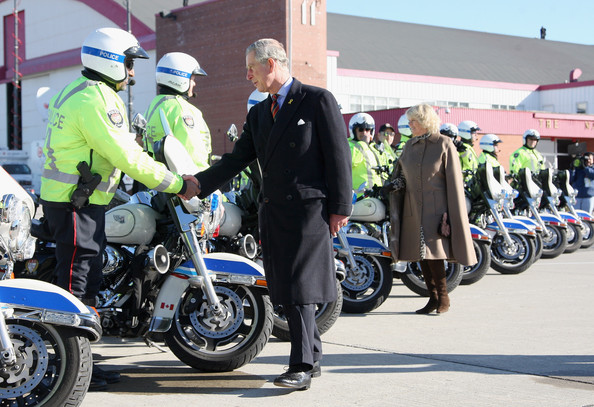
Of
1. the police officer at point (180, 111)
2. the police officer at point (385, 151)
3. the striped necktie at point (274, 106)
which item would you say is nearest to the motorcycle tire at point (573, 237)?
the police officer at point (385, 151)

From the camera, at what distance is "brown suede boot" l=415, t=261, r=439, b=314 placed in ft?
24.9

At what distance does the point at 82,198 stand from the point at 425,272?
3.74m

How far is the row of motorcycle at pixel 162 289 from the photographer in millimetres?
4023

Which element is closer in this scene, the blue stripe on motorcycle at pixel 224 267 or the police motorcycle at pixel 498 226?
the blue stripe on motorcycle at pixel 224 267

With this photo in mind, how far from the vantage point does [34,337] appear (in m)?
4.05

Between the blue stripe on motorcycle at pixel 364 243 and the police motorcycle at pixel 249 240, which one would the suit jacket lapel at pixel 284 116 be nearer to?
the police motorcycle at pixel 249 240

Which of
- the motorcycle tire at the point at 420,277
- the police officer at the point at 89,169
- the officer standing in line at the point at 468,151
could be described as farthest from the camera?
the officer standing in line at the point at 468,151

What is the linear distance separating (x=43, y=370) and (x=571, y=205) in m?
12.2

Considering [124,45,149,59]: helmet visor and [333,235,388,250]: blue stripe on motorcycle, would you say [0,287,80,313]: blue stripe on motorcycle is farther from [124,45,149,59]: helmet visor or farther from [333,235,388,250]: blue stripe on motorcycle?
[333,235,388,250]: blue stripe on motorcycle

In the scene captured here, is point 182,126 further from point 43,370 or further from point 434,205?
point 43,370

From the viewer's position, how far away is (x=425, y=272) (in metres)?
7.65

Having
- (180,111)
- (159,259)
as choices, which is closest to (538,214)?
(180,111)

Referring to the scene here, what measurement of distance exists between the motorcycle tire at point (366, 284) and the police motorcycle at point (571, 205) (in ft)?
25.4

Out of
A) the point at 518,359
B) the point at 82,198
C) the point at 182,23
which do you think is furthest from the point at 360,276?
the point at 182,23
